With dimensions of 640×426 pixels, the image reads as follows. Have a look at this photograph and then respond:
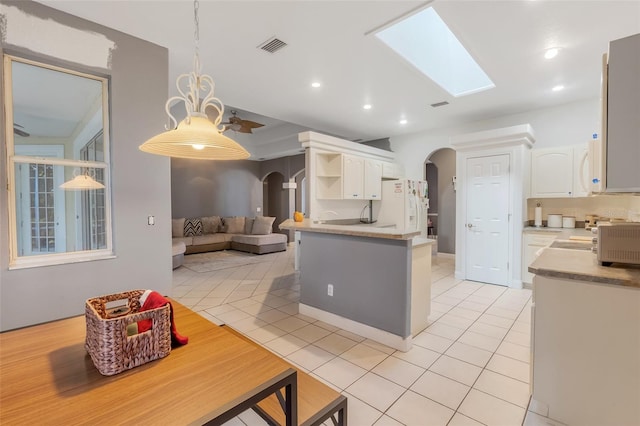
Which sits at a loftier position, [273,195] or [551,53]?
[551,53]

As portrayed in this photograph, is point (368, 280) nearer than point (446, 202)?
Yes

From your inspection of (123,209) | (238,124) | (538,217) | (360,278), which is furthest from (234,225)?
(538,217)

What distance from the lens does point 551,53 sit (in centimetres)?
298

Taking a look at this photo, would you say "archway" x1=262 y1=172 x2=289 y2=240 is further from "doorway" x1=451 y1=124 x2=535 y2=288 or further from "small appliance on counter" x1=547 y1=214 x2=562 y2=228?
"small appliance on counter" x1=547 y1=214 x2=562 y2=228

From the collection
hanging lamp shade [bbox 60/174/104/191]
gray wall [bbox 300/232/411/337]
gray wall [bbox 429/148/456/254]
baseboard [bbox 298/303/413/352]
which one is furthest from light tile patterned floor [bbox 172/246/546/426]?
gray wall [bbox 429/148/456/254]

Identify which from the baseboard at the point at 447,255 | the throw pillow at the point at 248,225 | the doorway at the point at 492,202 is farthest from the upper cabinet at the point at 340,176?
the throw pillow at the point at 248,225

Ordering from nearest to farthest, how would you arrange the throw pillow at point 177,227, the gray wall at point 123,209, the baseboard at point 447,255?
the gray wall at point 123,209 → the baseboard at point 447,255 → the throw pillow at point 177,227

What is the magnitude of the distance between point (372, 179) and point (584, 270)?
173 inches

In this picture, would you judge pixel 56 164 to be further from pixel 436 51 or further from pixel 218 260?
pixel 218 260

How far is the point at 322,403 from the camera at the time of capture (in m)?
1.31

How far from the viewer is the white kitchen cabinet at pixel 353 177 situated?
17.2 feet

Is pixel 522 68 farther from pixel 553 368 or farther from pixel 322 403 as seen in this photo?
pixel 322 403

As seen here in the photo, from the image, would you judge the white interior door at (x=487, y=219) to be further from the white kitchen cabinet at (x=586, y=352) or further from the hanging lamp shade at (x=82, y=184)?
the hanging lamp shade at (x=82, y=184)

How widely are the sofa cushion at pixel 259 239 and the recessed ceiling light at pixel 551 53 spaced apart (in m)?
6.09
